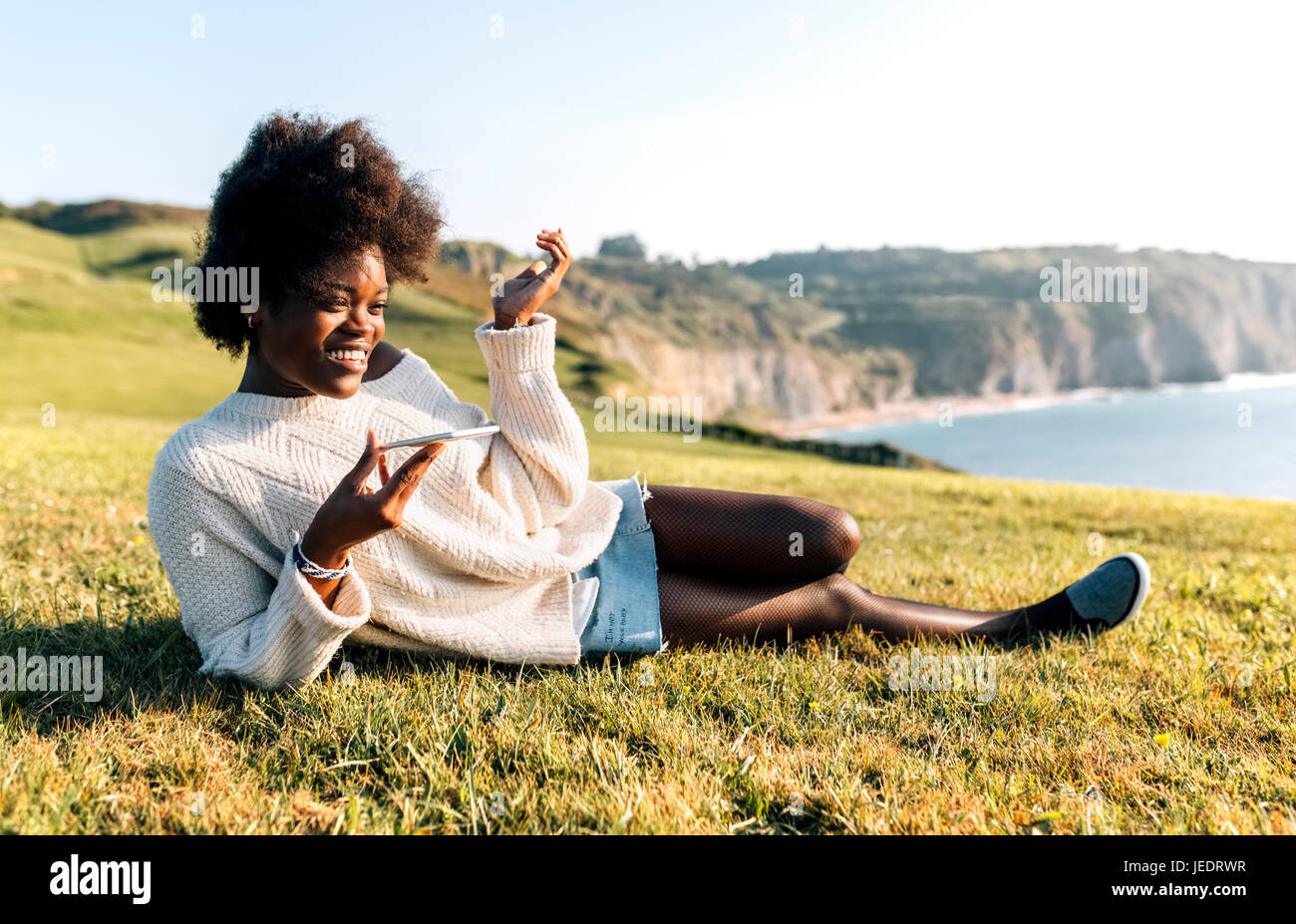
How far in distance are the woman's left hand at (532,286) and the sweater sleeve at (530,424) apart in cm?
5

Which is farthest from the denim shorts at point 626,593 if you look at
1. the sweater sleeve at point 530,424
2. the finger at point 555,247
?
the finger at point 555,247

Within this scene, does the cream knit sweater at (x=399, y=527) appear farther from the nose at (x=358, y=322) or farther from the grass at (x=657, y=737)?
the nose at (x=358, y=322)

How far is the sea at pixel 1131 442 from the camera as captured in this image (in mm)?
70500

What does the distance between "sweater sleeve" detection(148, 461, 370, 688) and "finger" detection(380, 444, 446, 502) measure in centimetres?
40

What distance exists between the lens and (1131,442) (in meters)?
106

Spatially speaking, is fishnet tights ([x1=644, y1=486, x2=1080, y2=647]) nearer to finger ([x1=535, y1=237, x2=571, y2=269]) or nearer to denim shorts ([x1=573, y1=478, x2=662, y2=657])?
denim shorts ([x1=573, y1=478, x2=662, y2=657])

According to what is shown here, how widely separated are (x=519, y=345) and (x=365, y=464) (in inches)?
36.0

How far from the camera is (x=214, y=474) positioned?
2.71 m

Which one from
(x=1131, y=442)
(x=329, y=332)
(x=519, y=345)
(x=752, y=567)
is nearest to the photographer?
(x=329, y=332)

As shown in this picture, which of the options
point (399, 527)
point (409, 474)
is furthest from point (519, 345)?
point (409, 474)

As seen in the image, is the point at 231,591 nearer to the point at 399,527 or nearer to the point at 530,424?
the point at 399,527

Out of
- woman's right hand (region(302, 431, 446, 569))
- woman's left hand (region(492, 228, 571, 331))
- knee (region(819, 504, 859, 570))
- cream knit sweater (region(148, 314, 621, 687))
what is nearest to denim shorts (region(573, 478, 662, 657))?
cream knit sweater (region(148, 314, 621, 687))
